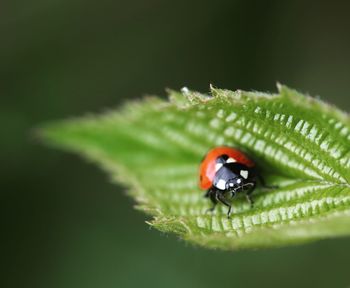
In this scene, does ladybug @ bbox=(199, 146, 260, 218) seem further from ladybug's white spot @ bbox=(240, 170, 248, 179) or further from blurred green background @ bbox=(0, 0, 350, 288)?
blurred green background @ bbox=(0, 0, 350, 288)

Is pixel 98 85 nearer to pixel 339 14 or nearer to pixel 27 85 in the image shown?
pixel 27 85

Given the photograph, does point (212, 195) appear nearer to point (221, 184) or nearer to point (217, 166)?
point (221, 184)

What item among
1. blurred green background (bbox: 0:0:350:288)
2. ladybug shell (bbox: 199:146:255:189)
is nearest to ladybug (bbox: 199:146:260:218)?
ladybug shell (bbox: 199:146:255:189)

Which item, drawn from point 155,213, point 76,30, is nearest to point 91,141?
point 155,213

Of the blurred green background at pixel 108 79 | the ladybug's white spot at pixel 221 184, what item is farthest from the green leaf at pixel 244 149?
the blurred green background at pixel 108 79

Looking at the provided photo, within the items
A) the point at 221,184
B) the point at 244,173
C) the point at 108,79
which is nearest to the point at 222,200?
the point at 221,184

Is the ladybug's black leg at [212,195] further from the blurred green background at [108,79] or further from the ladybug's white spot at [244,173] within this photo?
the blurred green background at [108,79]
